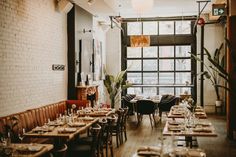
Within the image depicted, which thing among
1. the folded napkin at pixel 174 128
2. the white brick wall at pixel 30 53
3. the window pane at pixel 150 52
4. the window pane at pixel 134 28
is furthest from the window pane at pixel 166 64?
the folded napkin at pixel 174 128

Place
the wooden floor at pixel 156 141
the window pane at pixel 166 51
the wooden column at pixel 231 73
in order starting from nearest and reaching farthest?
the wooden floor at pixel 156 141 → the wooden column at pixel 231 73 → the window pane at pixel 166 51

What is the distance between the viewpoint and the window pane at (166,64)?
14727mm

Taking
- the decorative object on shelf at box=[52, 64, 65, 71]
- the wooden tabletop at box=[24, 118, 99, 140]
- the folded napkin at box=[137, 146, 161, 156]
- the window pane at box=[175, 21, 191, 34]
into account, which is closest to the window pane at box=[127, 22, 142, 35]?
the window pane at box=[175, 21, 191, 34]

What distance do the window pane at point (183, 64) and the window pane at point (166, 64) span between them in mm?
226

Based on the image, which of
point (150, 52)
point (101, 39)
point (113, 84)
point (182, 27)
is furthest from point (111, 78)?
point (182, 27)

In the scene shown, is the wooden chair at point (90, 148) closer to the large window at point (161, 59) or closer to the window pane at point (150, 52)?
the large window at point (161, 59)

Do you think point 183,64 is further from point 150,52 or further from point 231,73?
point 231,73

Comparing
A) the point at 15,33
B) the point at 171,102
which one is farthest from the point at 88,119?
the point at 171,102

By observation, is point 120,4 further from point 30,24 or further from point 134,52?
point 30,24

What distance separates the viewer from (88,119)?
7.21 meters

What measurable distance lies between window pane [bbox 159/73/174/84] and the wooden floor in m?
3.32

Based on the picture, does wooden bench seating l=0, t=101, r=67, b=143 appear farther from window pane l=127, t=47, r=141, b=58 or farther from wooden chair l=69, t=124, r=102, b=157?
window pane l=127, t=47, r=141, b=58

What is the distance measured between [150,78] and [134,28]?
7.55 feet

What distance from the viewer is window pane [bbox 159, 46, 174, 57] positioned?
14.7m
